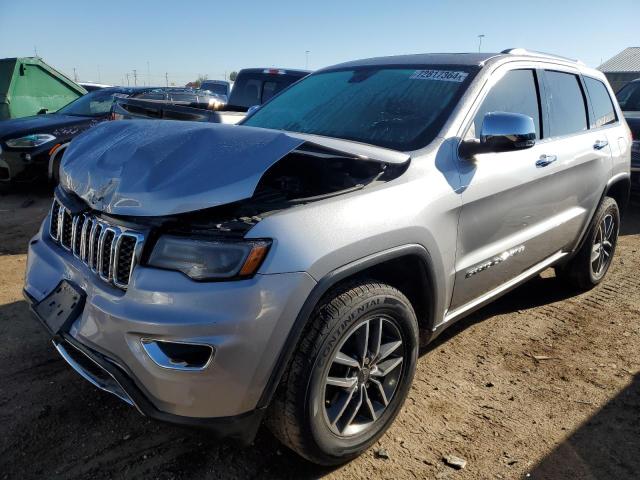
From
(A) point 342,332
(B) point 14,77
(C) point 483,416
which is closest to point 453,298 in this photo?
(C) point 483,416

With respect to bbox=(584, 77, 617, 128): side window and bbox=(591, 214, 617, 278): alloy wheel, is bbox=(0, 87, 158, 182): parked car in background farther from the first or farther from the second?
bbox=(591, 214, 617, 278): alloy wheel

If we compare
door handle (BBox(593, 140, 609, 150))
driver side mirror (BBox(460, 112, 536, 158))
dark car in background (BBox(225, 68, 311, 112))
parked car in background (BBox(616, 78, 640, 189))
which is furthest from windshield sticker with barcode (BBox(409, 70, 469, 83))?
parked car in background (BBox(616, 78, 640, 189))

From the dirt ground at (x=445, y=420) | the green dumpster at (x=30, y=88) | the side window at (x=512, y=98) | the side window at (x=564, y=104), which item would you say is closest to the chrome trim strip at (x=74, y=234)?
the dirt ground at (x=445, y=420)

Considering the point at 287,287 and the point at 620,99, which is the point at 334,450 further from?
the point at 620,99

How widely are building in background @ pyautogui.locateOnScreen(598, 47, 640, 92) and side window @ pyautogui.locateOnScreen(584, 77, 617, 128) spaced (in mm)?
28399

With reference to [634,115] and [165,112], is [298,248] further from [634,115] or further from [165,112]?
[634,115]

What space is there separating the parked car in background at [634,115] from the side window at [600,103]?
3.40 metres

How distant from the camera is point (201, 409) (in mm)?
1844

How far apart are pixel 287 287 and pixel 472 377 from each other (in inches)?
68.6

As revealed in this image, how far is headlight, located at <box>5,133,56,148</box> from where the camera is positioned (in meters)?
6.93

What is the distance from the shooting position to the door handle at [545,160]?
3.19m

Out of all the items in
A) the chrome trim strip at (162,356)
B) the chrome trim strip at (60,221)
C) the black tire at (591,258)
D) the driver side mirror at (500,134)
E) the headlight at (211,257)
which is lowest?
the black tire at (591,258)

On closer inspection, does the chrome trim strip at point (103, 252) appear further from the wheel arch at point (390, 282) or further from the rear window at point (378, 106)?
the rear window at point (378, 106)

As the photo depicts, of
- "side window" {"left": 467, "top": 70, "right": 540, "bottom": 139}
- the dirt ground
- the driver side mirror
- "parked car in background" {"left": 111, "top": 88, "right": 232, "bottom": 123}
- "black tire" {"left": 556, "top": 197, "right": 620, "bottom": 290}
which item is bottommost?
the dirt ground
